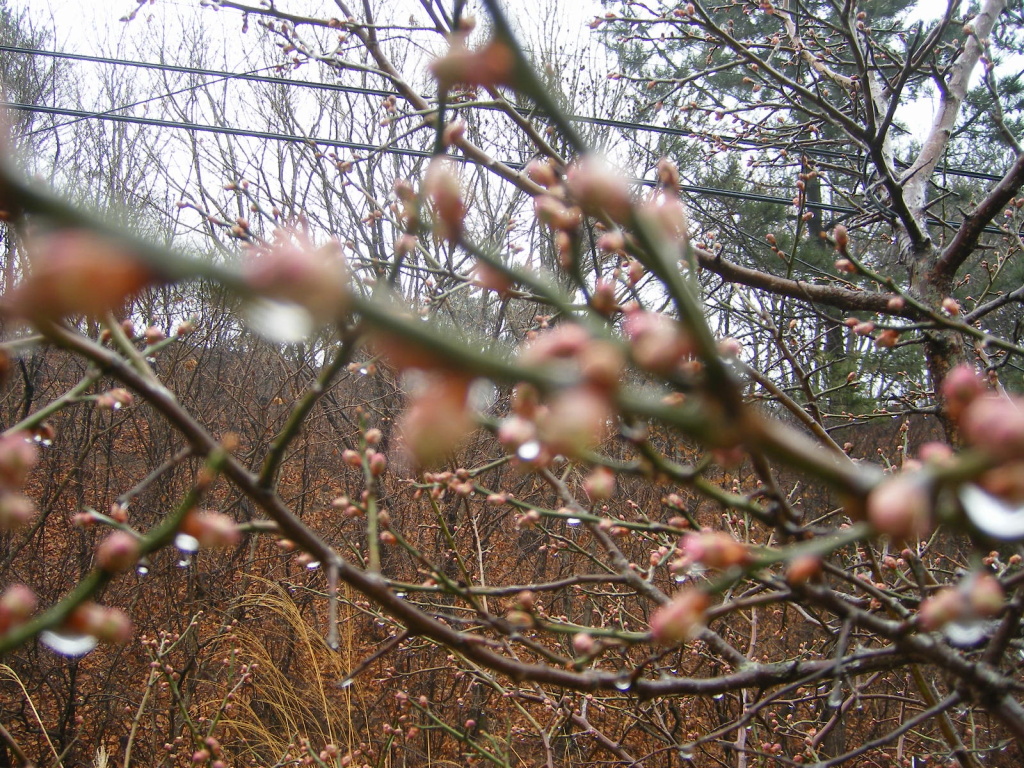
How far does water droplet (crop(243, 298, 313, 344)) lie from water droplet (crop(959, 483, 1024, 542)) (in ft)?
1.08

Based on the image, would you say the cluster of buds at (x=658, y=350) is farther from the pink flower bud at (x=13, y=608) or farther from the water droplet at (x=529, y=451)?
the pink flower bud at (x=13, y=608)

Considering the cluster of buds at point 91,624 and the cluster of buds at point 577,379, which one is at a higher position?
the cluster of buds at point 577,379

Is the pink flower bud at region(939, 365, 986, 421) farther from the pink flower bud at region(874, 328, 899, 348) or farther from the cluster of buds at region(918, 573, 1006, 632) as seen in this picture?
the pink flower bud at region(874, 328, 899, 348)

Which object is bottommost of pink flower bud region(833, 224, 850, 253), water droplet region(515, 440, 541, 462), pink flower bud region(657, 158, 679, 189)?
water droplet region(515, 440, 541, 462)

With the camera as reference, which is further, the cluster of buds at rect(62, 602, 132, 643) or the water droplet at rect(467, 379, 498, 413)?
the cluster of buds at rect(62, 602, 132, 643)

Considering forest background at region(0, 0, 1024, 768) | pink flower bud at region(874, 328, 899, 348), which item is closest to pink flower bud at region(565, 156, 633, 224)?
forest background at region(0, 0, 1024, 768)

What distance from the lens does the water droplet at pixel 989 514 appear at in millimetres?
337

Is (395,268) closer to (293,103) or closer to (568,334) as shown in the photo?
(568,334)

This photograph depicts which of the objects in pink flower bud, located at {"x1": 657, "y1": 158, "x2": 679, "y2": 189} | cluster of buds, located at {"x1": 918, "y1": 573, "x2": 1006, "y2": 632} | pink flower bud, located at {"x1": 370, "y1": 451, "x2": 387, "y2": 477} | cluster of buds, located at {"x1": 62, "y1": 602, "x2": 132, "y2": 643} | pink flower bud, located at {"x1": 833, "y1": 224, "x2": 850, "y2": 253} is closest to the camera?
cluster of buds, located at {"x1": 918, "y1": 573, "x2": 1006, "y2": 632}

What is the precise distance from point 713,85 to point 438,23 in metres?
7.60

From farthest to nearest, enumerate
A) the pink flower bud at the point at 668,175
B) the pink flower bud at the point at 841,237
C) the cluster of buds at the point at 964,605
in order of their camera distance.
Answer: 1. the pink flower bud at the point at 841,237
2. the pink flower bud at the point at 668,175
3. the cluster of buds at the point at 964,605

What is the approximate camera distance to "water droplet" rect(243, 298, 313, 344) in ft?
0.91

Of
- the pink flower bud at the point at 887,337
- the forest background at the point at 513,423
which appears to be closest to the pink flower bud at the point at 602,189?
the forest background at the point at 513,423

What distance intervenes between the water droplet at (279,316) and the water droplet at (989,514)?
0.33 metres
